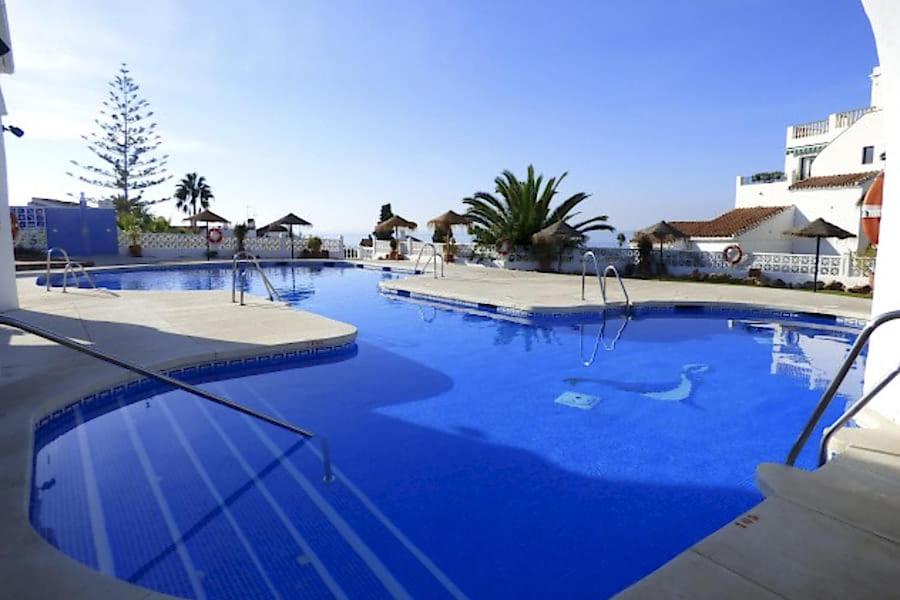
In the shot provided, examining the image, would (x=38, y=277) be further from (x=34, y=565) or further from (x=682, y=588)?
(x=682, y=588)

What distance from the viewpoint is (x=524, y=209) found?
2114 cm

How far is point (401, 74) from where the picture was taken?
58.0 feet

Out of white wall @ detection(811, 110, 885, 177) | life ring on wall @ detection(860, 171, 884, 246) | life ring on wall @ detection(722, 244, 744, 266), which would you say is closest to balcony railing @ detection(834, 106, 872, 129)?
white wall @ detection(811, 110, 885, 177)

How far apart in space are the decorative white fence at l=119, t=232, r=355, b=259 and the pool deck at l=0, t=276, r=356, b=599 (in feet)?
42.0

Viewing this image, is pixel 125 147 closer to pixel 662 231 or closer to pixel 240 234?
pixel 240 234

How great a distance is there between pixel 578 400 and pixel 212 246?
2449cm

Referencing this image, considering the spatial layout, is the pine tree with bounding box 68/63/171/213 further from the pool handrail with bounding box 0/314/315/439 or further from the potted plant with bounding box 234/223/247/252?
the pool handrail with bounding box 0/314/315/439

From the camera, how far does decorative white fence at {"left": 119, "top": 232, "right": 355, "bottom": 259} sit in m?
25.1

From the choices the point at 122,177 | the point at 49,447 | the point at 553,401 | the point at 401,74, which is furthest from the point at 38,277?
the point at 122,177

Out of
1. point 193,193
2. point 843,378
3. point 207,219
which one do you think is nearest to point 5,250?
point 843,378

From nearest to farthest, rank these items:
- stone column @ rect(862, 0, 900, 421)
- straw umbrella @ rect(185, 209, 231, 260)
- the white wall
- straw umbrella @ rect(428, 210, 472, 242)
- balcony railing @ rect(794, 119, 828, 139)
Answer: stone column @ rect(862, 0, 900, 421) → the white wall → straw umbrella @ rect(428, 210, 472, 242) → balcony railing @ rect(794, 119, 828, 139) → straw umbrella @ rect(185, 209, 231, 260)

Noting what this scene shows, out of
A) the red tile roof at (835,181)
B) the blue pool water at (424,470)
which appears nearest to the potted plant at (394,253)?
the blue pool water at (424,470)

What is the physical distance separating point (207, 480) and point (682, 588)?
3.61 m

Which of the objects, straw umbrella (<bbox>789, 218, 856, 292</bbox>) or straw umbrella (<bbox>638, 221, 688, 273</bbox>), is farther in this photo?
straw umbrella (<bbox>638, 221, 688, 273</bbox>)
